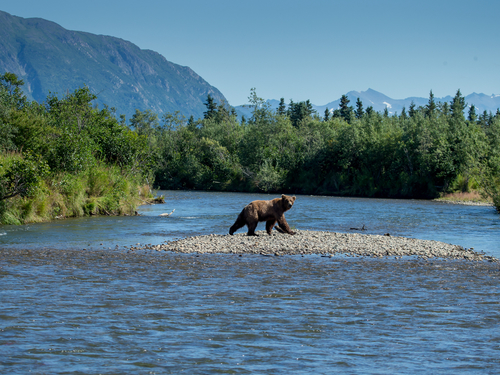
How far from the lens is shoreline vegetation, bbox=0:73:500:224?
29438mm

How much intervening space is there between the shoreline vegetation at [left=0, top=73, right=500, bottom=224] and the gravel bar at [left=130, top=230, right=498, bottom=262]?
1021 centimetres

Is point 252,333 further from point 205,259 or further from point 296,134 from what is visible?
point 296,134

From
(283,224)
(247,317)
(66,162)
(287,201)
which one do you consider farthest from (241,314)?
(66,162)

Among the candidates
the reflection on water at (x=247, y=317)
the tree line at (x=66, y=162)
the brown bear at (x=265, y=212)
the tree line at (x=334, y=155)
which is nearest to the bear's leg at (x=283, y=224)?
the brown bear at (x=265, y=212)

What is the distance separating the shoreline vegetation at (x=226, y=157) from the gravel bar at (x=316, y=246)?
402 inches

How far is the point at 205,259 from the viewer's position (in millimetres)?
16625

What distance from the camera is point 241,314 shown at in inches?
398

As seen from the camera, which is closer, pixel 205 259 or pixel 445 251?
pixel 205 259

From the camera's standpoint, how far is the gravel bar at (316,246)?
17.8 metres

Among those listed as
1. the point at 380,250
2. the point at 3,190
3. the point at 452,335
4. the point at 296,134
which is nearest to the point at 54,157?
the point at 3,190

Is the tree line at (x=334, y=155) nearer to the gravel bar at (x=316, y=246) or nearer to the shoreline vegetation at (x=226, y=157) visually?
the shoreline vegetation at (x=226, y=157)

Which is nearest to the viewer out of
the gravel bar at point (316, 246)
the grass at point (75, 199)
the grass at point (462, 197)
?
the gravel bar at point (316, 246)

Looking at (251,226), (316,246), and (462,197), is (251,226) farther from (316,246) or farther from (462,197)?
(462,197)

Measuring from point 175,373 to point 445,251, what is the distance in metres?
13.6
